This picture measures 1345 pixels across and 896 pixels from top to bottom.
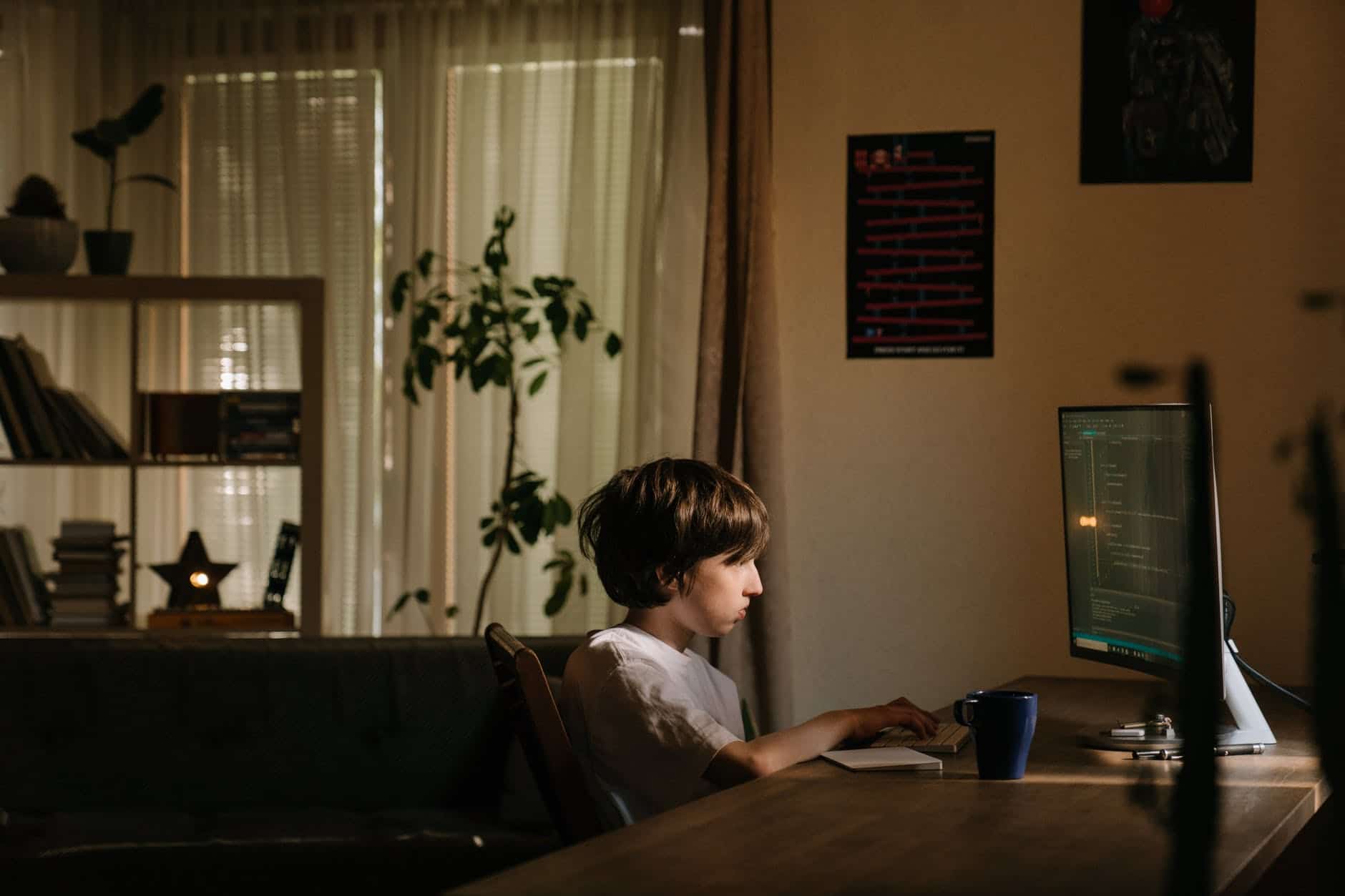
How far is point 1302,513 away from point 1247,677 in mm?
2677

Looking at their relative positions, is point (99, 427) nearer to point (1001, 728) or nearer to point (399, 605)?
point (399, 605)

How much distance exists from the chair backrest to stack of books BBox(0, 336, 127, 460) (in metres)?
2.44

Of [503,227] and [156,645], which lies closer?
[156,645]

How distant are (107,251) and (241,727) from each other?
4.68ft

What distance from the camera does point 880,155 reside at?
3359mm

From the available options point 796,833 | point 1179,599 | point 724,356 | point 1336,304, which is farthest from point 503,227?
point 1336,304

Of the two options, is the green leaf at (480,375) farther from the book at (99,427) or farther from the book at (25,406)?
the book at (25,406)

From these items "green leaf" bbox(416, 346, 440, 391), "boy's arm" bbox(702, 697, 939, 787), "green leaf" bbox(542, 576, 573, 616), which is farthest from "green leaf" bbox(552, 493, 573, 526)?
"boy's arm" bbox(702, 697, 939, 787)

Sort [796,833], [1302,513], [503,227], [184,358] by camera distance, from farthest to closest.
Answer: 1. [184,358]
2. [503,227]
3. [796,833]
4. [1302,513]

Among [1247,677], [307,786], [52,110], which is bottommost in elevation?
[307,786]

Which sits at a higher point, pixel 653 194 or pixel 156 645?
pixel 653 194

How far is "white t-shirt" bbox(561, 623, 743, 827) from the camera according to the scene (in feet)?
5.17

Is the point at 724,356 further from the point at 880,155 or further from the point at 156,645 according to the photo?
the point at 156,645

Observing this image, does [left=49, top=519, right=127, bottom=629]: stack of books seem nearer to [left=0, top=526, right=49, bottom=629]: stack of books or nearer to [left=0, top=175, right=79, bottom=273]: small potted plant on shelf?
[left=0, top=526, right=49, bottom=629]: stack of books
